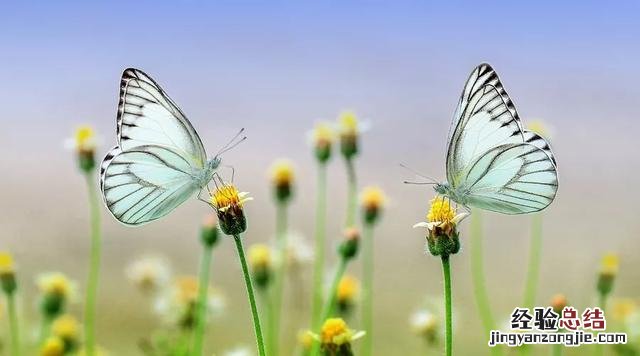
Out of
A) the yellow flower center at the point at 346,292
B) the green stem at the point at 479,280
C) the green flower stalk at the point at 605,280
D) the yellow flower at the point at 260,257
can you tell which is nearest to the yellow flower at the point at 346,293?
the yellow flower center at the point at 346,292

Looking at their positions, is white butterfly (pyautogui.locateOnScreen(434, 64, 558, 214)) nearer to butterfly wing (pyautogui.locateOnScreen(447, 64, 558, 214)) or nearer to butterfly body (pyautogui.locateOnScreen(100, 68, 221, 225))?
butterfly wing (pyautogui.locateOnScreen(447, 64, 558, 214))

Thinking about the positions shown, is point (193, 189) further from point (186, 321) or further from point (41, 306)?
point (41, 306)

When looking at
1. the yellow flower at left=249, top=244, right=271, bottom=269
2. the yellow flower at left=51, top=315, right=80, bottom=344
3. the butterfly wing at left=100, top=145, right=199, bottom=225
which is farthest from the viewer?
the yellow flower at left=51, top=315, right=80, bottom=344

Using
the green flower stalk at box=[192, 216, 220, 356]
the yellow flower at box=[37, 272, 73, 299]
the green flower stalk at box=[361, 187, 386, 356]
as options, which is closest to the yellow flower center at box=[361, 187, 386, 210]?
the green flower stalk at box=[361, 187, 386, 356]

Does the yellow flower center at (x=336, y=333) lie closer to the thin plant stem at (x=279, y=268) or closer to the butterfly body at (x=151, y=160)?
the butterfly body at (x=151, y=160)

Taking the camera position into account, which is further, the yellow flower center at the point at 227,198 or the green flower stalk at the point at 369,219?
the green flower stalk at the point at 369,219
